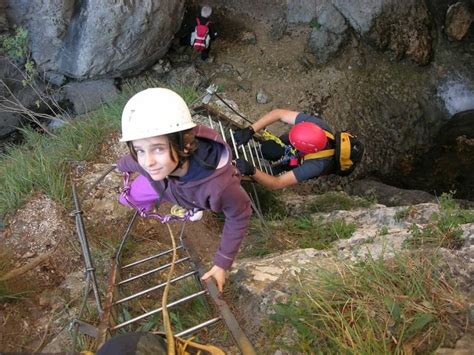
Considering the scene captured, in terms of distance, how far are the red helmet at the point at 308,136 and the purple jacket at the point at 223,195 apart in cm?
173

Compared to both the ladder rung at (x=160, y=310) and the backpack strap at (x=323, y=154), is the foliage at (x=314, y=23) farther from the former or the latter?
the ladder rung at (x=160, y=310)

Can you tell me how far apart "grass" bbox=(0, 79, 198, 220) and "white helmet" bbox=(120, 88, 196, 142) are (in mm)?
2107

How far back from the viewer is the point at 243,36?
7164 mm

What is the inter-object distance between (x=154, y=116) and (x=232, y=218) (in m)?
0.69

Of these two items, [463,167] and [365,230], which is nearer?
[365,230]

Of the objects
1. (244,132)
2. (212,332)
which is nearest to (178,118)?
(212,332)

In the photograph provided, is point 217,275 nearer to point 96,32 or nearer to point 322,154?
point 322,154

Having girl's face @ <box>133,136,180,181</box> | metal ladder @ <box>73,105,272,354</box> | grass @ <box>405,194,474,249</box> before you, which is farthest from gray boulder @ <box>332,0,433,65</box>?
girl's face @ <box>133,136,180,181</box>

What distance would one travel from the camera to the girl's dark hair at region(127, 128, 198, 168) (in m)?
2.09

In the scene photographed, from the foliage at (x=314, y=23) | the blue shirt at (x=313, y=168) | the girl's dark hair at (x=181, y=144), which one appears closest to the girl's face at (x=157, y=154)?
the girl's dark hair at (x=181, y=144)

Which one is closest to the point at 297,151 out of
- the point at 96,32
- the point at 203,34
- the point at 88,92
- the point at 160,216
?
the point at 160,216

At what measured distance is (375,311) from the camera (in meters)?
2.13

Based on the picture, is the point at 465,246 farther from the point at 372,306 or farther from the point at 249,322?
the point at 249,322

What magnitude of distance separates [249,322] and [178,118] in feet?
3.84
